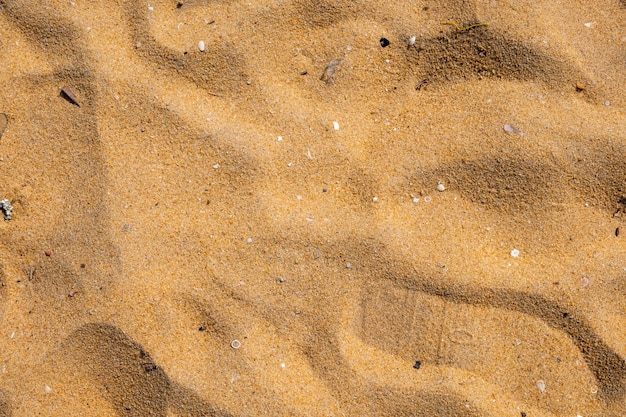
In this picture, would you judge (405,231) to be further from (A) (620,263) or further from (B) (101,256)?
(B) (101,256)

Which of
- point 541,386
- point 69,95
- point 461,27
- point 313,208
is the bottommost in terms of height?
point 541,386

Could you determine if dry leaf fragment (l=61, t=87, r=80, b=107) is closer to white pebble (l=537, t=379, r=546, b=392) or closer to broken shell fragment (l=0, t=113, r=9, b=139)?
broken shell fragment (l=0, t=113, r=9, b=139)

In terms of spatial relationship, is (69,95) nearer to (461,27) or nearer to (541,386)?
(461,27)

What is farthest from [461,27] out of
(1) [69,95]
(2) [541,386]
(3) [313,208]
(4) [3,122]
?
(4) [3,122]

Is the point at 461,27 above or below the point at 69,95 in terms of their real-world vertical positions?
above

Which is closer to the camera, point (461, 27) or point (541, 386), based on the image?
point (541, 386)

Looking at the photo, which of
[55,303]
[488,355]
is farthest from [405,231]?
[55,303]

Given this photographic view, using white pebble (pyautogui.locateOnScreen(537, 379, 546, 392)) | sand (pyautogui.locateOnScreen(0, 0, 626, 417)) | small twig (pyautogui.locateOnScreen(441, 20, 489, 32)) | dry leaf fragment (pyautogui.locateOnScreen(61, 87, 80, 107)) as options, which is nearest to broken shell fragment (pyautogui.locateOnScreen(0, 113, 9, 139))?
sand (pyautogui.locateOnScreen(0, 0, 626, 417))

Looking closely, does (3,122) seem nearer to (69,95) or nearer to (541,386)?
(69,95)

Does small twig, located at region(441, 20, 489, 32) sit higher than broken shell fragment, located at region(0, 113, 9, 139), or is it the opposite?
small twig, located at region(441, 20, 489, 32)

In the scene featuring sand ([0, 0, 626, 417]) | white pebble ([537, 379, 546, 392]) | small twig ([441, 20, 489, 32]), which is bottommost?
white pebble ([537, 379, 546, 392])
